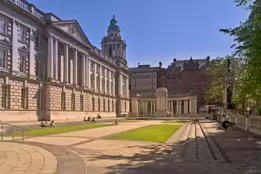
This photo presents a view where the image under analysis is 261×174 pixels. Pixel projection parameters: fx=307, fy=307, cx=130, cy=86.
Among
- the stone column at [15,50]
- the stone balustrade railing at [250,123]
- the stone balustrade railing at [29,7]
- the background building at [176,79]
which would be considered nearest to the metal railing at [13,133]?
the stone balustrade railing at [250,123]

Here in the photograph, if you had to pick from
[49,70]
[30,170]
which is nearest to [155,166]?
[30,170]

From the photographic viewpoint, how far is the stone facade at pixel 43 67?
50031mm

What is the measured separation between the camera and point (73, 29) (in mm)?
73312

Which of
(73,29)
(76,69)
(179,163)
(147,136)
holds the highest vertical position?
(73,29)

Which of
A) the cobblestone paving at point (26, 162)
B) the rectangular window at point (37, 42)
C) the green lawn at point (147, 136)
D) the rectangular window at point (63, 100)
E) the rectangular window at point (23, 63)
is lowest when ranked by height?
the green lawn at point (147, 136)

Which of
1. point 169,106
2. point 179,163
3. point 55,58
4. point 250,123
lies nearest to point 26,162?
point 179,163

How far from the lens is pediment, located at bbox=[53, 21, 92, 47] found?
66.2 metres

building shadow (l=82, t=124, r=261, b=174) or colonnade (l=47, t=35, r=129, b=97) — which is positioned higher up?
colonnade (l=47, t=35, r=129, b=97)

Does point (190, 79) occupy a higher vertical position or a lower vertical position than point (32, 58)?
higher

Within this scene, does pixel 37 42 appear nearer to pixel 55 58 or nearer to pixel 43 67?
pixel 43 67

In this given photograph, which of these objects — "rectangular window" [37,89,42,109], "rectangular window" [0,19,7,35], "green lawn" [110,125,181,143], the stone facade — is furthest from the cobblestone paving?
"rectangular window" [37,89,42,109]

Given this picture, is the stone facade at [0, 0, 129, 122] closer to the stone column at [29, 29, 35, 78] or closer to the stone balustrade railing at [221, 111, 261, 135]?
the stone column at [29, 29, 35, 78]

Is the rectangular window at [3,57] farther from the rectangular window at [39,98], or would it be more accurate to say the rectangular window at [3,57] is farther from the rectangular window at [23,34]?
the rectangular window at [39,98]

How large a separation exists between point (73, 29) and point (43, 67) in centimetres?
1531
